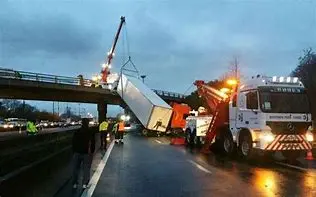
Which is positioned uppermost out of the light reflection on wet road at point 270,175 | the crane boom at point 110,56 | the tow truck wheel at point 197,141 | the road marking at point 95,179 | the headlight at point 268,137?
the crane boom at point 110,56

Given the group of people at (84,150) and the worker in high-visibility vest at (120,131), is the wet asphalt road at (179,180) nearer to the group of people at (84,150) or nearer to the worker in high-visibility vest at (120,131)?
the group of people at (84,150)

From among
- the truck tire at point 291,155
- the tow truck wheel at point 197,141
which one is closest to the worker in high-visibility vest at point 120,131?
the tow truck wheel at point 197,141

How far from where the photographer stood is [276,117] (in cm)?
1833

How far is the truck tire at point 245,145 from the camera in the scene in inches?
751

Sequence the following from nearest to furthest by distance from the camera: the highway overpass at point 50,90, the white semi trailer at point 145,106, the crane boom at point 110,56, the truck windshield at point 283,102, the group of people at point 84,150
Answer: the group of people at point 84,150, the truck windshield at point 283,102, the white semi trailer at point 145,106, the highway overpass at point 50,90, the crane boom at point 110,56

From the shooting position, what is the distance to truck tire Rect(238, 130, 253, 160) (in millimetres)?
19078

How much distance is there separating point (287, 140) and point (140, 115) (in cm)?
2556

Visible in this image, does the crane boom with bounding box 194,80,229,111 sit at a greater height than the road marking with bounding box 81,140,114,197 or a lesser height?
greater

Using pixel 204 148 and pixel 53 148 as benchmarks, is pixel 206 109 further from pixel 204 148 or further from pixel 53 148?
pixel 53 148

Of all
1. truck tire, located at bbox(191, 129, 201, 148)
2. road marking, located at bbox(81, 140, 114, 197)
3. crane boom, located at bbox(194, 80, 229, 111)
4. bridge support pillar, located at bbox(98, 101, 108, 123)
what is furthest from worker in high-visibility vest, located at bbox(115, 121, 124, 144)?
bridge support pillar, located at bbox(98, 101, 108, 123)

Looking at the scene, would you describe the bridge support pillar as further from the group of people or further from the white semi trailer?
the group of people

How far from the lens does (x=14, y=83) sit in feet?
171

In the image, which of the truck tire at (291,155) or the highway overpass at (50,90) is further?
the highway overpass at (50,90)

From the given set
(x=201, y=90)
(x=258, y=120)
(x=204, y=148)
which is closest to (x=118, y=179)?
(x=258, y=120)
